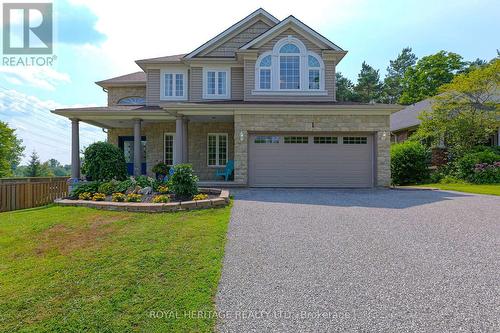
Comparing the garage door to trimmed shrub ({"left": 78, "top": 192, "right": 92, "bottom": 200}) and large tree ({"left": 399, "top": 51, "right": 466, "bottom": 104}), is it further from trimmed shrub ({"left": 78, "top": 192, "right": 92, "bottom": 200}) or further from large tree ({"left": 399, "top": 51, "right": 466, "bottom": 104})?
large tree ({"left": 399, "top": 51, "right": 466, "bottom": 104})

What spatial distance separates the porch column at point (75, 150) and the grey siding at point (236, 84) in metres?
7.43

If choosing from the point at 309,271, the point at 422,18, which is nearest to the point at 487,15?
the point at 422,18

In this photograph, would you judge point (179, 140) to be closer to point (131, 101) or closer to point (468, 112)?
point (131, 101)

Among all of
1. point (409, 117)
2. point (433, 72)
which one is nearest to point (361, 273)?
point (409, 117)

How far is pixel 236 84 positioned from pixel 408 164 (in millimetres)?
10375

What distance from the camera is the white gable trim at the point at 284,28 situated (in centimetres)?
1429

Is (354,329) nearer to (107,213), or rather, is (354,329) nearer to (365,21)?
(107,213)

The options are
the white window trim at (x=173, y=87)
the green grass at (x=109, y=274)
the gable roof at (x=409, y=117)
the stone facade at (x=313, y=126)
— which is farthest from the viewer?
the gable roof at (x=409, y=117)

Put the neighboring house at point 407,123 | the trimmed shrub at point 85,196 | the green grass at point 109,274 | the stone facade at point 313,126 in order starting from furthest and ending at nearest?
the neighboring house at point 407,123
the stone facade at point 313,126
the trimmed shrub at point 85,196
the green grass at point 109,274

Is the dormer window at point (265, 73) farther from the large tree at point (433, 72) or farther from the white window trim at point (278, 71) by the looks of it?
the large tree at point (433, 72)

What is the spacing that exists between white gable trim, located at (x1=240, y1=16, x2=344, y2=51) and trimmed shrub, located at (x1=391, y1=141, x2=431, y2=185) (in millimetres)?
6929

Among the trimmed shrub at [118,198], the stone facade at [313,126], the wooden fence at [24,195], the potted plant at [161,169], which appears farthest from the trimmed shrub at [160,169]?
the trimmed shrub at [118,198]

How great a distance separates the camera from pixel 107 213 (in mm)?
7488

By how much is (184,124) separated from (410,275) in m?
11.7
